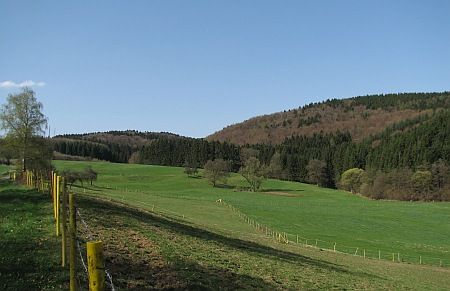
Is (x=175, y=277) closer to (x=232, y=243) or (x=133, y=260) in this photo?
(x=133, y=260)

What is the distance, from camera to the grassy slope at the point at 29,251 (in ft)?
36.3

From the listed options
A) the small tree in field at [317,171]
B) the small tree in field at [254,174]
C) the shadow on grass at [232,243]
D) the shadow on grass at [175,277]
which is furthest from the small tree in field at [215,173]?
the shadow on grass at [175,277]

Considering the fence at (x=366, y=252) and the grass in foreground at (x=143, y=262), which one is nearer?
the grass in foreground at (x=143, y=262)

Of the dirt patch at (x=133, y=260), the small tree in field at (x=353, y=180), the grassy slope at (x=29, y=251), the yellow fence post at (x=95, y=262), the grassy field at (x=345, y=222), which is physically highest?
the yellow fence post at (x=95, y=262)

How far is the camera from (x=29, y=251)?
1375cm

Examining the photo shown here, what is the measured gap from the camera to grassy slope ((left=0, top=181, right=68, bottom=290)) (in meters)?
11.1

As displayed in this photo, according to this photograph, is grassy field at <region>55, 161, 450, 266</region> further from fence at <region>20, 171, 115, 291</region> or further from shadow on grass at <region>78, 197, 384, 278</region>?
fence at <region>20, 171, 115, 291</region>

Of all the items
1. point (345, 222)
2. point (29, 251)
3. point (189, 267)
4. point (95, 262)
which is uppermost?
point (95, 262)

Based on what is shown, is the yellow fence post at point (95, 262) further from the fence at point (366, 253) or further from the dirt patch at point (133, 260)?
the fence at point (366, 253)

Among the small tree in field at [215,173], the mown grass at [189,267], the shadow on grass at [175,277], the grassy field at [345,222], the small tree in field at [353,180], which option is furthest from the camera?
the small tree in field at [353,180]

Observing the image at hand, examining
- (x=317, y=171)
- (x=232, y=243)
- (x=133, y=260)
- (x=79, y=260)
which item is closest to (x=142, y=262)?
(x=133, y=260)

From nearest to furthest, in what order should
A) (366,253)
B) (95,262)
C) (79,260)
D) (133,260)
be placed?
1. (95,262)
2. (79,260)
3. (133,260)
4. (366,253)

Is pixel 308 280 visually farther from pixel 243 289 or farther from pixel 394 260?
pixel 394 260

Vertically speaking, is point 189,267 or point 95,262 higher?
point 95,262
